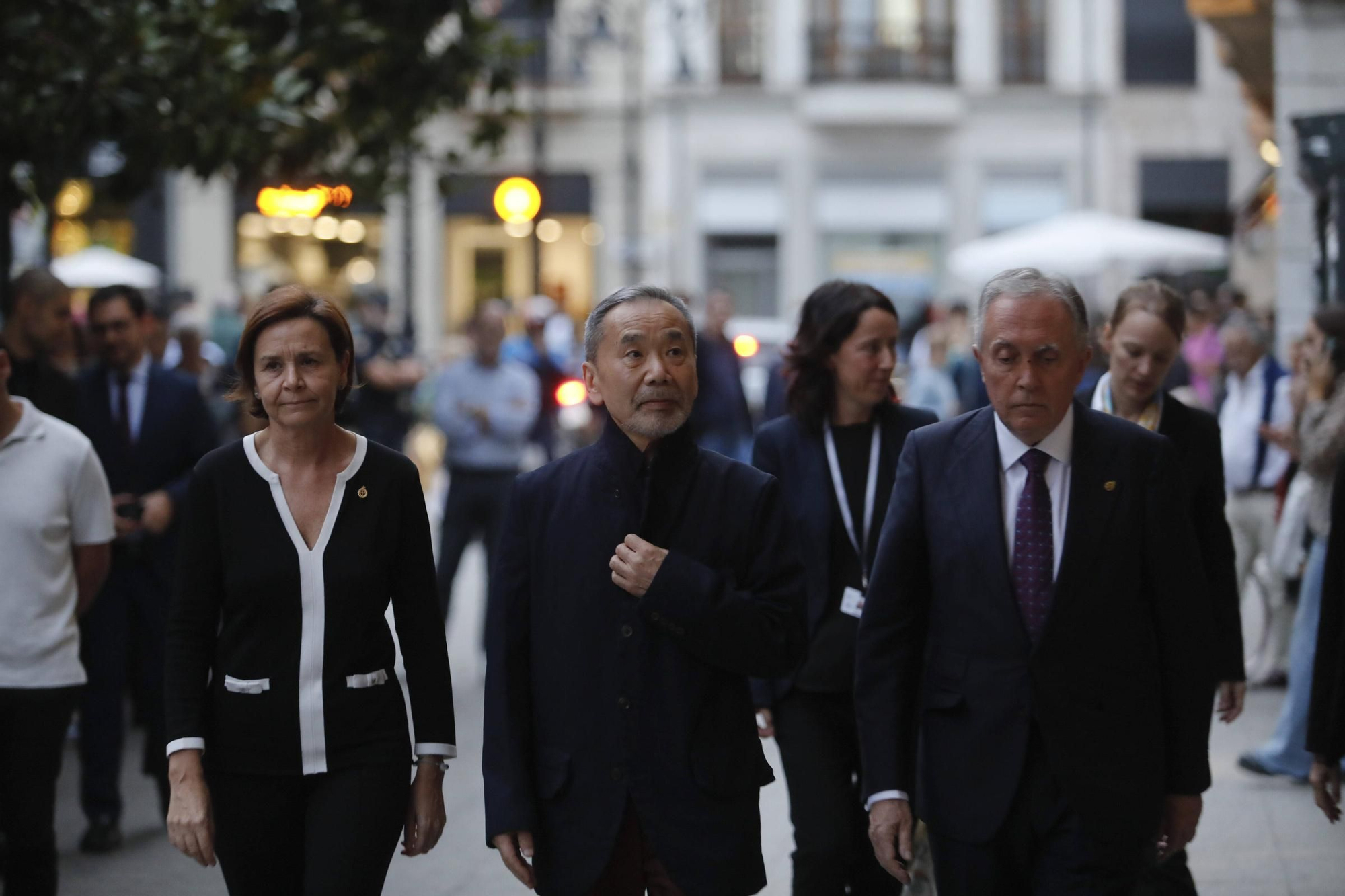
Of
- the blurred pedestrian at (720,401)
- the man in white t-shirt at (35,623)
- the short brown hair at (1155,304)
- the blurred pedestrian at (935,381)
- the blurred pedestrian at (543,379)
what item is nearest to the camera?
the man in white t-shirt at (35,623)

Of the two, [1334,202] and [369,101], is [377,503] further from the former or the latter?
[1334,202]

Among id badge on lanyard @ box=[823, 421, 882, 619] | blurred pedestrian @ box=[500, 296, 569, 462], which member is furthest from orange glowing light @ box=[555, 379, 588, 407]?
id badge on lanyard @ box=[823, 421, 882, 619]

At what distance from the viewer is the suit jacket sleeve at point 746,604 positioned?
145 inches

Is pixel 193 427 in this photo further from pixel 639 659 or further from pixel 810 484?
pixel 639 659

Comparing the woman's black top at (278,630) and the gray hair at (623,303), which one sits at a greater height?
the gray hair at (623,303)

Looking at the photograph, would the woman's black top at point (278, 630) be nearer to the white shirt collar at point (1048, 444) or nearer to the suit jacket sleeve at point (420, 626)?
the suit jacket sleeve at point (420, 626)

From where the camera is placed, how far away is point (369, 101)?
32.6 ft

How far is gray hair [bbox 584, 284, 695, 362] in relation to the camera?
12.7 feet

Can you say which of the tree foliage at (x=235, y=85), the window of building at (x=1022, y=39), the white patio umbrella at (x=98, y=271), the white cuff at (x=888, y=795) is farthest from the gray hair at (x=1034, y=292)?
the window of building at (x=1022, y=39)

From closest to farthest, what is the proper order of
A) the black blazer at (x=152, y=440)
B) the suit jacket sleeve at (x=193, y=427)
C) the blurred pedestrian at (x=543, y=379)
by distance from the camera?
the black blazer at (x=152, y=440), the suit jacket sleeve at (x=193, y=427), the blurred pedestrian at (x=543, y=379)

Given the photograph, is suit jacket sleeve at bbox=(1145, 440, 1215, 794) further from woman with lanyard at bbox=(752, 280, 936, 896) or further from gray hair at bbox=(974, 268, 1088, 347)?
woman with lanyard at bbox=(752, 280, 936, 896)

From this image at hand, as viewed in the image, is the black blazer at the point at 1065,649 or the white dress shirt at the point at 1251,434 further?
the white dress shirt at the point at 1251,434

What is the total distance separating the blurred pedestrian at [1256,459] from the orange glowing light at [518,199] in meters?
8.33

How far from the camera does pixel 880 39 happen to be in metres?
36.1
